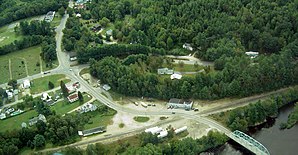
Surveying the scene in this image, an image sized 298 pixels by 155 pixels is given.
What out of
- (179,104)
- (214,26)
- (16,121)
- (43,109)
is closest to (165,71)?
(179,104)

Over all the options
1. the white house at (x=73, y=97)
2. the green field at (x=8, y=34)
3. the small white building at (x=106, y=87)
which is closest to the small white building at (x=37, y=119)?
the white house at (x=73, y=97)

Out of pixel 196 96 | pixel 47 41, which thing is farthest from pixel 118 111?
pixel 47 41

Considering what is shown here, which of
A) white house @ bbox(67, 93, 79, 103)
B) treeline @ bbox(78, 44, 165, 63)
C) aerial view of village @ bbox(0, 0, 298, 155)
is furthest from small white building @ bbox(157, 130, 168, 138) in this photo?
treeline @ bbox(78, 44, 165, 63)

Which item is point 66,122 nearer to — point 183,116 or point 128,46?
point 183,116

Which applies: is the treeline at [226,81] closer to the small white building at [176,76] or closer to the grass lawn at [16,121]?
the small white building at [176,76]

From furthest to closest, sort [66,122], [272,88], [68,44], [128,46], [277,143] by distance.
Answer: [68,44] → [128,46] → [272,88] → [66,122] → [277,143]
